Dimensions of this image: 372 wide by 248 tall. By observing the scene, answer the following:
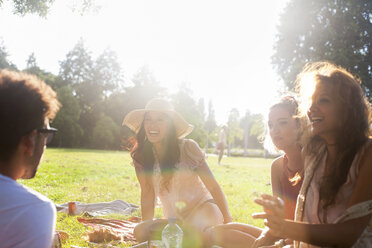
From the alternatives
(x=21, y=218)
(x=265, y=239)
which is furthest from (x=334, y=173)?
(x=21, y=218)

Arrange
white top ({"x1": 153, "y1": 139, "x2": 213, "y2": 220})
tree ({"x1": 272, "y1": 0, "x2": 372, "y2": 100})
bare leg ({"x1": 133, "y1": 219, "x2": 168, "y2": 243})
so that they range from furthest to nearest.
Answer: tree ({"x1": 272, "y1": 0, "x2": 372, "y2": 100})
white top ({"x1": 153, "y1": 139, "x2": 213, "y2": 220})
bare leg ({"x1": 133, "y1": 219, "x2": 168, "y2": 243})

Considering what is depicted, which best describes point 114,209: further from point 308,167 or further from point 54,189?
point 308,167

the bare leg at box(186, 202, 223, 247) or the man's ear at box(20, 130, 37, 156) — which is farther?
the bare leg at box(186, 202, 223, 247)

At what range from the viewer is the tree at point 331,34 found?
2196 cm

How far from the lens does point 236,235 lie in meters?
3.86

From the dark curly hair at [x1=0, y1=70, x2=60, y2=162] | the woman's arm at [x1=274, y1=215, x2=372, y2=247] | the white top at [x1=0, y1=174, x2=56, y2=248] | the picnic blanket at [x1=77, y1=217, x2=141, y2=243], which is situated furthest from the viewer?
the picnic blanket at [x1=77, y1=217, x2=141, y2=243]

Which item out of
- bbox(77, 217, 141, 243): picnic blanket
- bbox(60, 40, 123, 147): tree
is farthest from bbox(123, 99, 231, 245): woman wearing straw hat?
bbox(60, 40, 123, 147): tree

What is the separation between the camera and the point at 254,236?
382 cm

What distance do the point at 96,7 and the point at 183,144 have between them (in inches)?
Answer: 336

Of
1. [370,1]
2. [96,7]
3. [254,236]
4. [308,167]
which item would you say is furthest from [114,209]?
[370,1]

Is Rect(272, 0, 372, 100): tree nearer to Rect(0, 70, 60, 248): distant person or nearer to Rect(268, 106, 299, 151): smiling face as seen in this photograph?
Rect(268, 106, 299, 151): smiling face

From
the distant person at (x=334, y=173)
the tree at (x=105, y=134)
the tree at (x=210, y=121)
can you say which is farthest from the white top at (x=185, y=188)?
the tree at (x=210, y=121)

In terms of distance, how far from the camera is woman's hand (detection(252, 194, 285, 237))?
2.19 metres

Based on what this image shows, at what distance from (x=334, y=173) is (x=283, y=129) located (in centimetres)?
142
